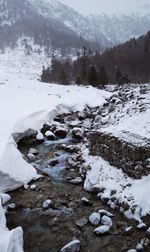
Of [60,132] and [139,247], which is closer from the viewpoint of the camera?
[139,247]

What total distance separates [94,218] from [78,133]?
28.0 feet

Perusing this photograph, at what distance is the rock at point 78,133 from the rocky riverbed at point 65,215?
244cm

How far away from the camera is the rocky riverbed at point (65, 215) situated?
26.3 feet

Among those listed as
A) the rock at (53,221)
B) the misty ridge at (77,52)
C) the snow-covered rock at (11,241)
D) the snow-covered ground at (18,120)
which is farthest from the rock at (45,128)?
the misty ridge at (77,52)

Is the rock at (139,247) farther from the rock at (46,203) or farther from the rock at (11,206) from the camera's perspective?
the rock at (11,206)

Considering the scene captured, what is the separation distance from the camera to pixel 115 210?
9570mm

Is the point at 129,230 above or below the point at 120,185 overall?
below

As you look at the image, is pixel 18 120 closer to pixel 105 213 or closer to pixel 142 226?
pixel 105 213

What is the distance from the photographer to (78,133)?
17.1 meters

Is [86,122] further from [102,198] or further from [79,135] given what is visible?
[102,198]

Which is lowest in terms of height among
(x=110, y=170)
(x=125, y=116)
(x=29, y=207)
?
(x=29, y=207)

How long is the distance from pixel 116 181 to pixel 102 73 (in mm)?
38340

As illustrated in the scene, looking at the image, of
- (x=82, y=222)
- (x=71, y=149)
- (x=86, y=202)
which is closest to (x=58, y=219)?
(x=82, y=222)

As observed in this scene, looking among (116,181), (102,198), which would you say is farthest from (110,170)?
(102,198)
